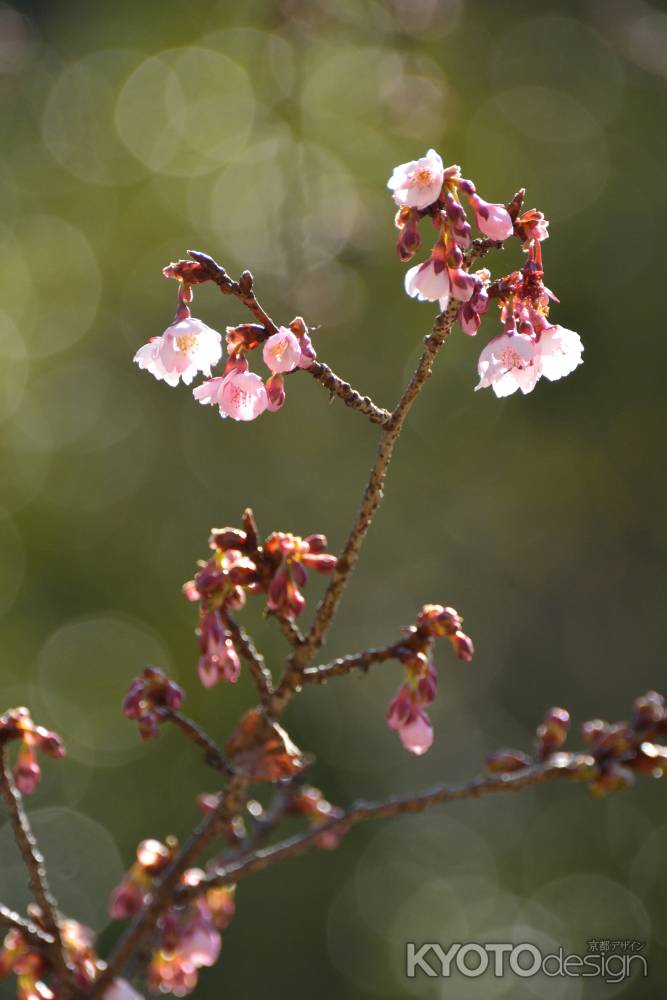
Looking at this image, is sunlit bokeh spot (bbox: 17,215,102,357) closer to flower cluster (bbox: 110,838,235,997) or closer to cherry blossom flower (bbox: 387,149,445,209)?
flower cluster (bbox: 110,838,235,997)

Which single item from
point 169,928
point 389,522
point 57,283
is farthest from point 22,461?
point 169,928

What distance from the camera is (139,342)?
5852 mm

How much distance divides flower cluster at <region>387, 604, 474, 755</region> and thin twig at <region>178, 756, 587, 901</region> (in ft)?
0.18

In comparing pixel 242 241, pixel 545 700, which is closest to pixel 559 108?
pixel 242 241

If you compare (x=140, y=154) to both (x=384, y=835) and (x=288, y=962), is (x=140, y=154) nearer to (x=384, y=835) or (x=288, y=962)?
(x=384, y=835)

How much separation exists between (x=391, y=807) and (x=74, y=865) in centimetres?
460

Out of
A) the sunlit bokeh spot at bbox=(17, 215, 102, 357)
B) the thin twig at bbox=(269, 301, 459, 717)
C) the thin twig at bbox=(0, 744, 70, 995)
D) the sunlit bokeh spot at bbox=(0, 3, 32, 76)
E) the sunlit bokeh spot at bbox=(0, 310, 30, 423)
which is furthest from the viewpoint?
the sunlit bokeh spot at bbox=(17, 215, 102, 357)

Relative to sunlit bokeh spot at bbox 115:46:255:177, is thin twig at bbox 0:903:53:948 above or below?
below

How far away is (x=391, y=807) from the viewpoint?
1144mm

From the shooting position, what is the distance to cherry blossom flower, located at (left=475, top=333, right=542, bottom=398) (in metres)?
1.13

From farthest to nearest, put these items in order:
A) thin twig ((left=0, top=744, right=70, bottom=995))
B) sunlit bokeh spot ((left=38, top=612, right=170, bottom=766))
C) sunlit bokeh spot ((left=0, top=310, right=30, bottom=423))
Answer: sunlit bokeh spot ((left=0, top=310, right=30, bottom=423)), sunlit bokeh spot ((left=38, top=612, right=170, bottom=766)), thin twig ((left=0, top=744, right=70, bottom=995))

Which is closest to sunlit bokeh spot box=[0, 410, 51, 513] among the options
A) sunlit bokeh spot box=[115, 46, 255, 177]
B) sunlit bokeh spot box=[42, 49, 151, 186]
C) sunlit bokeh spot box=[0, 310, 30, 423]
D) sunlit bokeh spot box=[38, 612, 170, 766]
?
sunlit bokeh spot box=[0, 310, 30, 423]

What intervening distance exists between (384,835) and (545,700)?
42.3 inches

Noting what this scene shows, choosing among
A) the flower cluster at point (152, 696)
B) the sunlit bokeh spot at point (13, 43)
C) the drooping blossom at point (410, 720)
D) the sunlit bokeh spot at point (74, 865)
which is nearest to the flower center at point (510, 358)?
the drooping blossom at point (410, 720)
